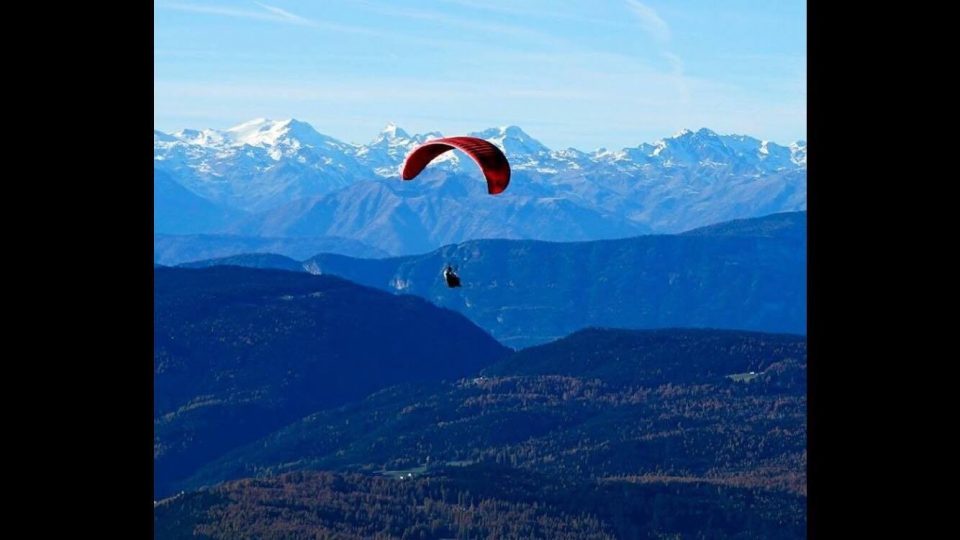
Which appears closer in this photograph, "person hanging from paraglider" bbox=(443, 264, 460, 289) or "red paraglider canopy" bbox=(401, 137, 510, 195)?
"red paraglider canopy" bbox=(401, 137, 510, 195)

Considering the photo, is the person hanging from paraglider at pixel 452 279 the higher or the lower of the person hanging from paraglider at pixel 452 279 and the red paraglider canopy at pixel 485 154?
the lower

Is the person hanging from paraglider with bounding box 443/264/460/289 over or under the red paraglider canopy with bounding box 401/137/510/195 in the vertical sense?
under

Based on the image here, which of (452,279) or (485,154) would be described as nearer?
(485,154)

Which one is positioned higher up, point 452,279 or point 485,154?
point 485,154

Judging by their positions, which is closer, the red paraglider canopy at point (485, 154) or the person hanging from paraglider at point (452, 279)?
the red paraglider canopy at point (485, 154)
